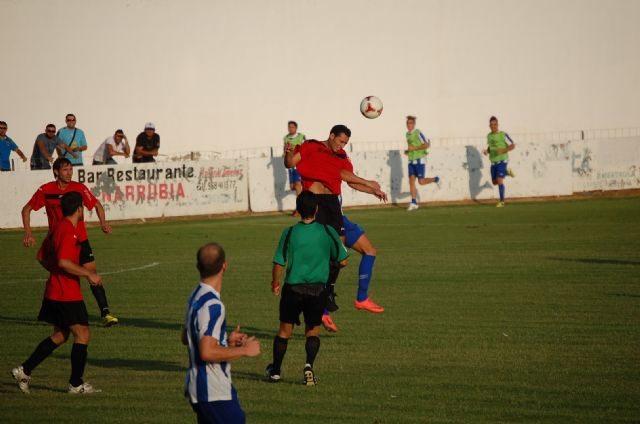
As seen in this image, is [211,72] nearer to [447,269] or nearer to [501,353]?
[447,269]

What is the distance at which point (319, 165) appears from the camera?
1262 centimetres

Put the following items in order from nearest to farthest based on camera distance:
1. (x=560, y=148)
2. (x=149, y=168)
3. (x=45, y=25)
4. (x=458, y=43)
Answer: (x=149, y=168), (x=560, y=148), (x=45, y=25), (x=458, y=43)

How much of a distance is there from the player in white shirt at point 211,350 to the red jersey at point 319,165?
640cm

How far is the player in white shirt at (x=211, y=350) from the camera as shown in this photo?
20.1 ft

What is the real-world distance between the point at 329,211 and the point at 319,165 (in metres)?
0.56

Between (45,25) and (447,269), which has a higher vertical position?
(45,25)

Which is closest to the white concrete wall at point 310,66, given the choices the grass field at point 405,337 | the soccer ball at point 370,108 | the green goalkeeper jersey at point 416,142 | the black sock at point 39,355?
the green goalkeeper jersey at point 416,142

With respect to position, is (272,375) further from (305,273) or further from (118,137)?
(118,137)

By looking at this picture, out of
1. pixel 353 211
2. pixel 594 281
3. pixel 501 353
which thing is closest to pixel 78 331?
pixel 501 353

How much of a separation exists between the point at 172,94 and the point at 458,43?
11.8m

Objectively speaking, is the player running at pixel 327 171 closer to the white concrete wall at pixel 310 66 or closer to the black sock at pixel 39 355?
the black sock at pixel 39 355

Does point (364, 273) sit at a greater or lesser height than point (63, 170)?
lesser

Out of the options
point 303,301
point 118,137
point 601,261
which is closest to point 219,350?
point 303,301

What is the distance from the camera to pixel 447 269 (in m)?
18.0
